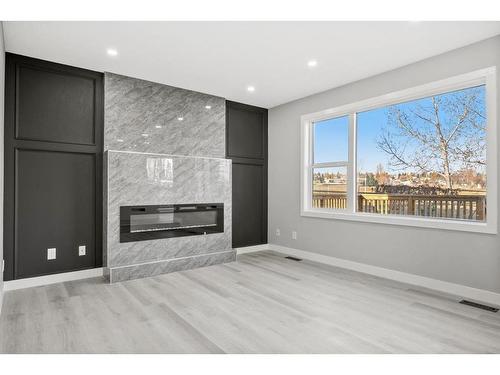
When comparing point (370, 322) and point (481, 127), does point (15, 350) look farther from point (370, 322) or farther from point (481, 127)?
point (481, 127)

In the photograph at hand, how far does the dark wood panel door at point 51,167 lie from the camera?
10.5ft

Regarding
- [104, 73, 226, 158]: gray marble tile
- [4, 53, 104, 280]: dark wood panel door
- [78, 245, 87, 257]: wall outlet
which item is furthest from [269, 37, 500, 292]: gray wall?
[78, 245, 87, 257]: wall outlet

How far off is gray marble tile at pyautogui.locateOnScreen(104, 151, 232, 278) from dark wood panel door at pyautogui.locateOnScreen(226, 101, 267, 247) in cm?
37

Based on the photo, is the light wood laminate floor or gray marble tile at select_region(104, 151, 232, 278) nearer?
the light wood laminate floor

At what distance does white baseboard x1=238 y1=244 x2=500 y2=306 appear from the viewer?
2912mm

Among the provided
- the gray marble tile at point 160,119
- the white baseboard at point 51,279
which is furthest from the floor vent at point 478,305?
the white baseboard at point 51,279

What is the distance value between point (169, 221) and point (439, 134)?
3499mm

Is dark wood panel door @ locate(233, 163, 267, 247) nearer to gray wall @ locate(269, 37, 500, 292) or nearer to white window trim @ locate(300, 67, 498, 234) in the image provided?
gray wall @ locate(269, 37, 500, 292)

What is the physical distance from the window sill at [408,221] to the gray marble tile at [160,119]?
6.00 feet

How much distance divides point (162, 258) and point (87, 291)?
102cm

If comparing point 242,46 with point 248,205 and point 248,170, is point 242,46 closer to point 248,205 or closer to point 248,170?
point 248,170

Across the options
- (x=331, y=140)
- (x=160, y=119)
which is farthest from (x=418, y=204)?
(x=160, y=119)

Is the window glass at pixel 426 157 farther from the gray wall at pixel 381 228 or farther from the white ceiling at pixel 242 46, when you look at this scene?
the white ceiling at pixel 242 46

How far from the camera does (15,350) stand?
1988 mm
